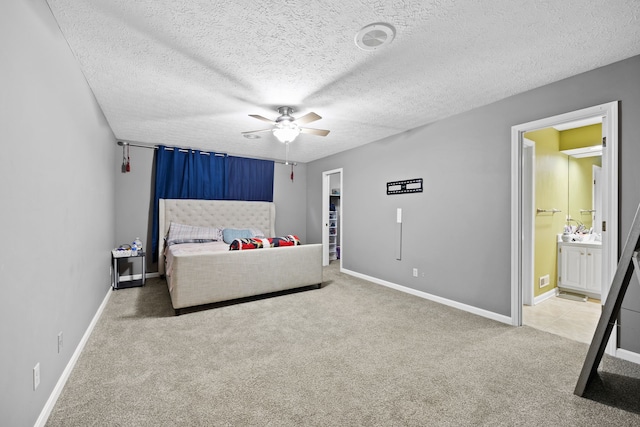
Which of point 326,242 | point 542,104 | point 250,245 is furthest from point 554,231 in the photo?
point 250,245

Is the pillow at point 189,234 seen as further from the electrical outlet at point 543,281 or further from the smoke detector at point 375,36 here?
the electrical outlet at point 543,281

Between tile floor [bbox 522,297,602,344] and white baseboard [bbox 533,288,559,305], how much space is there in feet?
0.13

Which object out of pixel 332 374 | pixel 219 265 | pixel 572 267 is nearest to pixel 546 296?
pixel 572 267

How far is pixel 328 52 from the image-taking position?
211cm

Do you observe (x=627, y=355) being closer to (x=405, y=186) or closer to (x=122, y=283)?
(x=405, y=186)

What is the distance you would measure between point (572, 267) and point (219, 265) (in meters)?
4.83

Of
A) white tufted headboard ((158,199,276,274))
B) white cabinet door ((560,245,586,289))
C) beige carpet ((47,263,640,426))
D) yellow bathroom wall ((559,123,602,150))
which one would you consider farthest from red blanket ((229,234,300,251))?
yellow bathroom wall ((559,123,602,150))

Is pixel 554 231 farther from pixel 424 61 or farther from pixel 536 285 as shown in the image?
pixel 424 61

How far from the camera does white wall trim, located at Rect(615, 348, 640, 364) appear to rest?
2159mm

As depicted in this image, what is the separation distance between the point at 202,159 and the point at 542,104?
5.09 meters

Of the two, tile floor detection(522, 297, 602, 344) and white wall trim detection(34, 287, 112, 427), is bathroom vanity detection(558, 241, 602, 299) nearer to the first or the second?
tile floor detection(522, 297, 602, 344)

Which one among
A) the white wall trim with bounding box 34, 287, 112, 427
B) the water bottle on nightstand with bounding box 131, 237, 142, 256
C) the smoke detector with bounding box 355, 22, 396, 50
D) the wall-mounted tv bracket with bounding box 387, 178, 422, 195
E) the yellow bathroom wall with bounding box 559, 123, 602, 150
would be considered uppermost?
the smoke detector with bounding box 355, 22, 396, 50

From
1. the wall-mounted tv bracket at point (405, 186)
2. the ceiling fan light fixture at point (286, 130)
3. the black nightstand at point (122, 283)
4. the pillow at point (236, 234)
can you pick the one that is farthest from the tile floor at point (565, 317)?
the black nightstand at point (122, 283)

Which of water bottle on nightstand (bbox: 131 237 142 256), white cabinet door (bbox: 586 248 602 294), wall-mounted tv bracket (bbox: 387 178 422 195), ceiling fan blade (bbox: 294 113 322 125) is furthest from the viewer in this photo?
water bottle on nightstand (bbox: 131 237 142 256)
